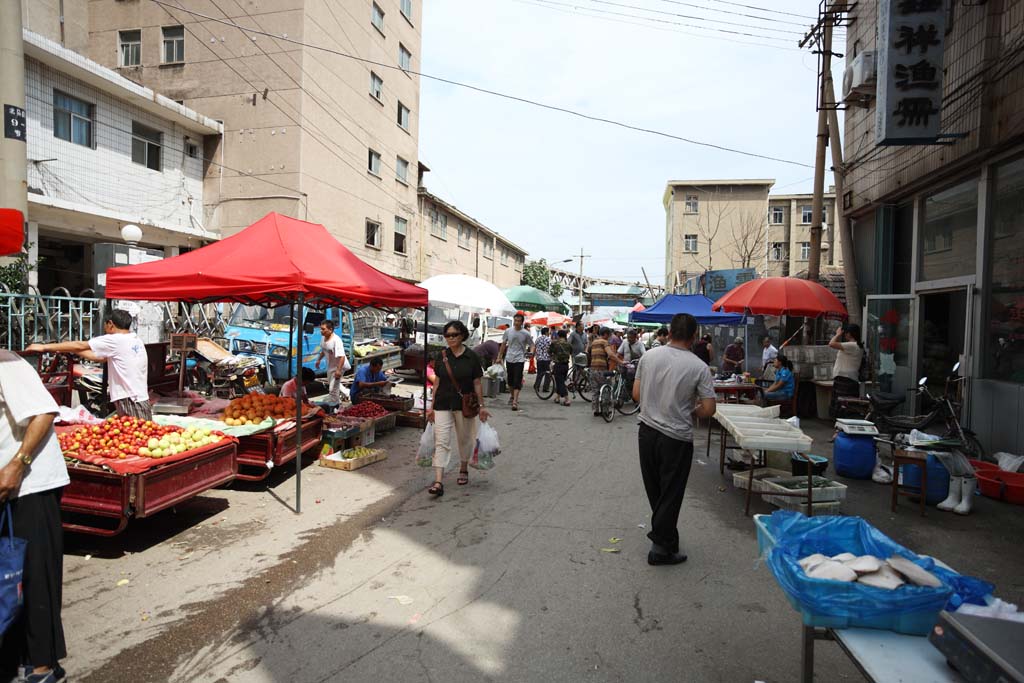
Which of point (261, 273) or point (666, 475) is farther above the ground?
point (261, 273)

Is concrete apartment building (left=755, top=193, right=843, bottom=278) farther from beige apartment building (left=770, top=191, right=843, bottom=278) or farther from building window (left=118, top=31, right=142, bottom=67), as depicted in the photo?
building window (left=118, top=31, right=142, bottom=67)

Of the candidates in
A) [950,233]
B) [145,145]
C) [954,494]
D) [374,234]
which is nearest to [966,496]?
[954,494]

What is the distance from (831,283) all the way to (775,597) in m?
13.6

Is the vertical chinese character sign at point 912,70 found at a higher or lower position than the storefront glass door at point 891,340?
higher

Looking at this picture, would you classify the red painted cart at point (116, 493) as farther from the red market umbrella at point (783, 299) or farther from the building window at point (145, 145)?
the building window at point (145, 145)

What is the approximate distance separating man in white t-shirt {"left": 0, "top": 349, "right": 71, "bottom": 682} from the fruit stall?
5.13ft

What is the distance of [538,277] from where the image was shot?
54719 mm

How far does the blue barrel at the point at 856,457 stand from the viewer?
7.46 m

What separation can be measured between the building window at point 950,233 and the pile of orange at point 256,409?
411 inches

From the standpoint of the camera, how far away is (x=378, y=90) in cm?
2427

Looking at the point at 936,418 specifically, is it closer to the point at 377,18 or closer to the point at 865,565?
the point at 865,565

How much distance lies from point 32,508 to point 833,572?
377 centimetres

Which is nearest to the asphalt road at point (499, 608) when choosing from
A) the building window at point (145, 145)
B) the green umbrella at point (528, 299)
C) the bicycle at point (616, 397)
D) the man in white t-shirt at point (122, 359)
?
the man in white t-shirt at point (122, 359)

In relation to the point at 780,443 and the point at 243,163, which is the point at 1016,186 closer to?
the point at 780,443
